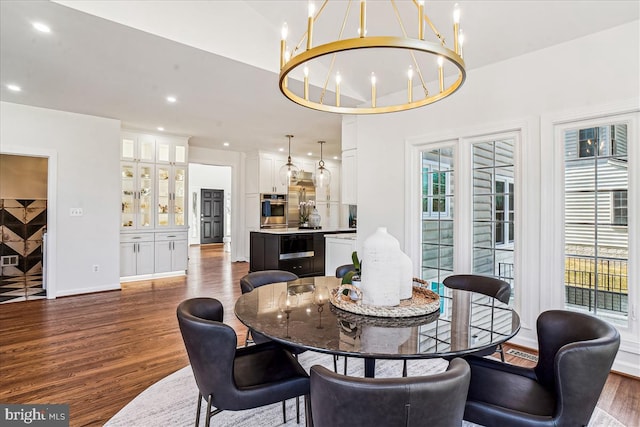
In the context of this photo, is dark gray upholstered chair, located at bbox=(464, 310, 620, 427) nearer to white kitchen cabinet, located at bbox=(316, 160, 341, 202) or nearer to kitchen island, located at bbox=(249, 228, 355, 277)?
kitchen island, located at bbox=(249, 228, 355, 277)

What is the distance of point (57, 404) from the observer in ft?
7.33

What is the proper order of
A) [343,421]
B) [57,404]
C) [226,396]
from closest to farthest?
[343,421], [226,396], [57,404]

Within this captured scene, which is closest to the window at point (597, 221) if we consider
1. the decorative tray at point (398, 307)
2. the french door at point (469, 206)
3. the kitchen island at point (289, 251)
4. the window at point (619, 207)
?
the window at point (619, 207)

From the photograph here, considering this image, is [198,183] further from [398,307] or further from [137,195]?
[398,307]

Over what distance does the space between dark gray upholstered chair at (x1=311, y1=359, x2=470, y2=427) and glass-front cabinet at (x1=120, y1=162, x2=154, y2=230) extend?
611 centimetres

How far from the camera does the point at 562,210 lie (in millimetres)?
3018

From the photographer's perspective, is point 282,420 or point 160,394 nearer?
point 282,420

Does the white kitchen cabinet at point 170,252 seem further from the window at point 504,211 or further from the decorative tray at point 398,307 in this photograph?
the window at point 504,211

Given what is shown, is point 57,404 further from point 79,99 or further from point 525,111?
point 525,111

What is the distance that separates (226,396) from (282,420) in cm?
76

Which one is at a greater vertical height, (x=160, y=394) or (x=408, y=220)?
(x=408, y=220)

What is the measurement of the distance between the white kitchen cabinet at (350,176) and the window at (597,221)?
2503 millimetres

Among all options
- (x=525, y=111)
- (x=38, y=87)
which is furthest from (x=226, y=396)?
(x=38, y=87)

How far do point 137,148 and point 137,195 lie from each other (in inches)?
34.0
